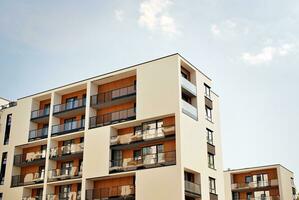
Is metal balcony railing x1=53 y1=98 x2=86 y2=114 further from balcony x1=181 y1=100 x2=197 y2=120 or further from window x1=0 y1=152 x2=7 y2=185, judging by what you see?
balcony x1=181 y1=100 x2=197 y2=120

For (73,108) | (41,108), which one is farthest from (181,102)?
(41,108)

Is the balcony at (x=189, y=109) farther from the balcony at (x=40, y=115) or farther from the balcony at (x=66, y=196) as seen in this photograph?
the balcony at (x=40, y=115)

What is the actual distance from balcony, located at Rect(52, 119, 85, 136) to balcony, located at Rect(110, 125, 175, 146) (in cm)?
489

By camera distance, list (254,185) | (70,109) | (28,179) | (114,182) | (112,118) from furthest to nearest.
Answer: (254,185)
(70,109)
(28,179)
(112,118)
(114,182)

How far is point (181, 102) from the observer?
37.7 m

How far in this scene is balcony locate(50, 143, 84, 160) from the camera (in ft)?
139

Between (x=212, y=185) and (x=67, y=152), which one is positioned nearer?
(x=212, y=185)

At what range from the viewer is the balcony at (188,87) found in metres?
39.5

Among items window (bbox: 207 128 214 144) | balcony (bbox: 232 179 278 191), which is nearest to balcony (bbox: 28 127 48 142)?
window (bbox: 207 128 214 144)

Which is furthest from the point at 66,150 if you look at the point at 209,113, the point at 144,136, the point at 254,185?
the point at 254,185

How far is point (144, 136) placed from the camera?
1516 inches

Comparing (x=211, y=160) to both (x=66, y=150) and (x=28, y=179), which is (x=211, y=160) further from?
(x=28, y=179)

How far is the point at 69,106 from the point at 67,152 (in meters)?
5.05

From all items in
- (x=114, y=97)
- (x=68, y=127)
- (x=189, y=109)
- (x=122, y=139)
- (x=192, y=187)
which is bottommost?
(x=192, y=187)
